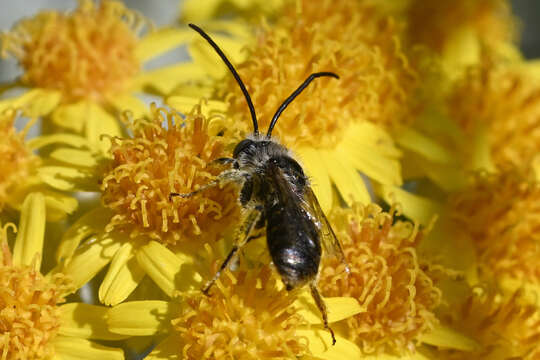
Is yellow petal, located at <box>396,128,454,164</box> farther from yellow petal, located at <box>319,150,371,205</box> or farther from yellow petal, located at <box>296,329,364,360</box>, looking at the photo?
yellow petal, located at <box>296,329,364,360</box>

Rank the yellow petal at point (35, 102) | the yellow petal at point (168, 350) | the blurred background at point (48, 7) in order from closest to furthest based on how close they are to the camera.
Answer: the yellow petal at point (168, 350) < the yellow petal at point (35, 102) < the blurred background at point (48, 7)

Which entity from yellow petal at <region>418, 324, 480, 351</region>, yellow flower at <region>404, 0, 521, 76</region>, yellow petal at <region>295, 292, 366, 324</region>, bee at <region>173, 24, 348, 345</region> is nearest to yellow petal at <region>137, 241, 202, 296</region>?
bee at <region>173, 24, 348, 345</region>

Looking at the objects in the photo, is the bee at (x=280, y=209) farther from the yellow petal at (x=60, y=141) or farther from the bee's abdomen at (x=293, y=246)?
the yellow petal at (x=60, y=141)

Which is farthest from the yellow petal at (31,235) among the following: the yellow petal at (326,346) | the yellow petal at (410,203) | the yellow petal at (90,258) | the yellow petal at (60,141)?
the yellow petal at (410,203)

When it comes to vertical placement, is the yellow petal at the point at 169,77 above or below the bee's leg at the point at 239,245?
above

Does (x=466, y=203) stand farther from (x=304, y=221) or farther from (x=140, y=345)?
(x=140, y=345)

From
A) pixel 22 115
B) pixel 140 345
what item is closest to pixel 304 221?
pixel 140 345
